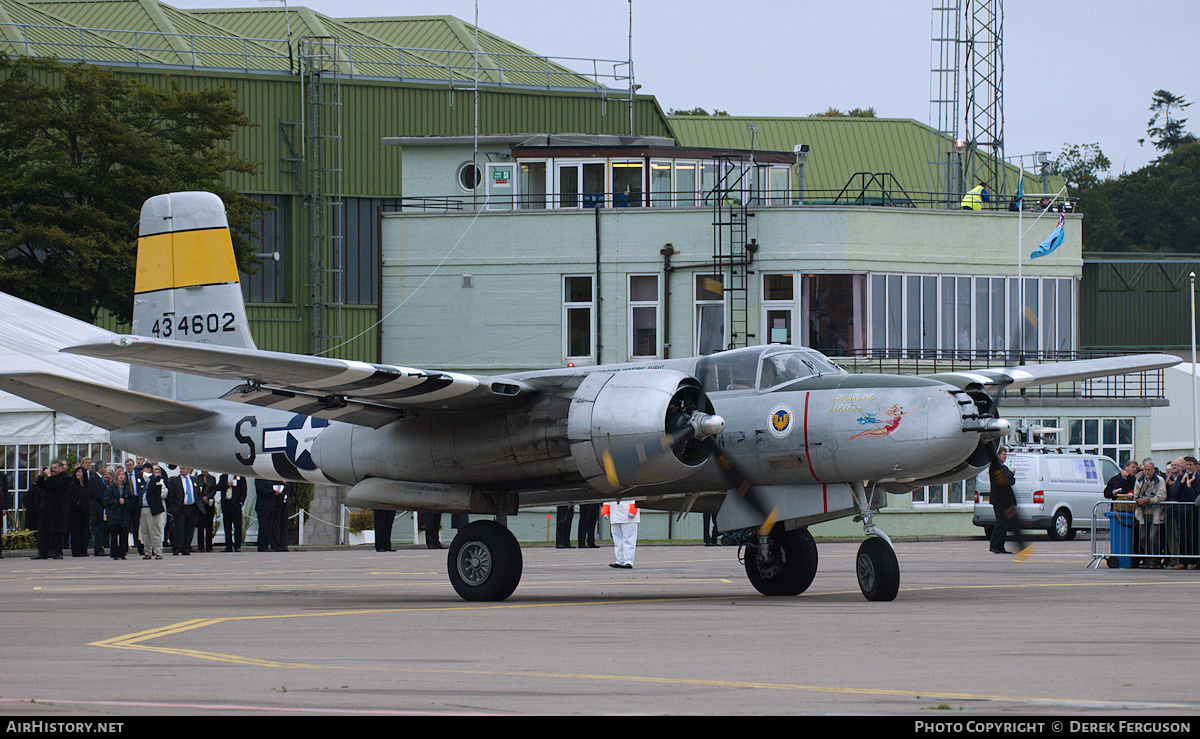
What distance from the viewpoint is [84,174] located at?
138 feet

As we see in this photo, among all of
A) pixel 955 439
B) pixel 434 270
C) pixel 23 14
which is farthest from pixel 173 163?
pixel 955 439

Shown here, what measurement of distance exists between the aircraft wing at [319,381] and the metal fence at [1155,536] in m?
13.2

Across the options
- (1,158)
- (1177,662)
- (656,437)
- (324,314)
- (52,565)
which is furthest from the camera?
(324,314)

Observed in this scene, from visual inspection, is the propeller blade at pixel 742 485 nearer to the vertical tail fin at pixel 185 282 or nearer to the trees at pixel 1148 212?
the vertical tail fin at pixel 185 282

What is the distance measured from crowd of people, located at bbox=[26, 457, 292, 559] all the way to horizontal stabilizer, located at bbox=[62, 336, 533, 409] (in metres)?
15.9

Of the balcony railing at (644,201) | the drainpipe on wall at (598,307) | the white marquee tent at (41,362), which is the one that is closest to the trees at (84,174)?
the white marquee tent at (41,362)

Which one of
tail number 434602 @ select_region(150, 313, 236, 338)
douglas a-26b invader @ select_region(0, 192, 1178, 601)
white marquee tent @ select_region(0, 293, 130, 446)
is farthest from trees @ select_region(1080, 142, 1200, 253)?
tail number 434602 @ select_region(150, 313, 236, 338)

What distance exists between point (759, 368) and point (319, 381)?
17.5 feet

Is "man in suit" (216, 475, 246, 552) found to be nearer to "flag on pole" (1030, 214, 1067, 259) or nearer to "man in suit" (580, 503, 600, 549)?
"man in suit" (580, 503, 600, 549)

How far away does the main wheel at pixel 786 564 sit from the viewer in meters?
18.7

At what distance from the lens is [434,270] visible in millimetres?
44594
